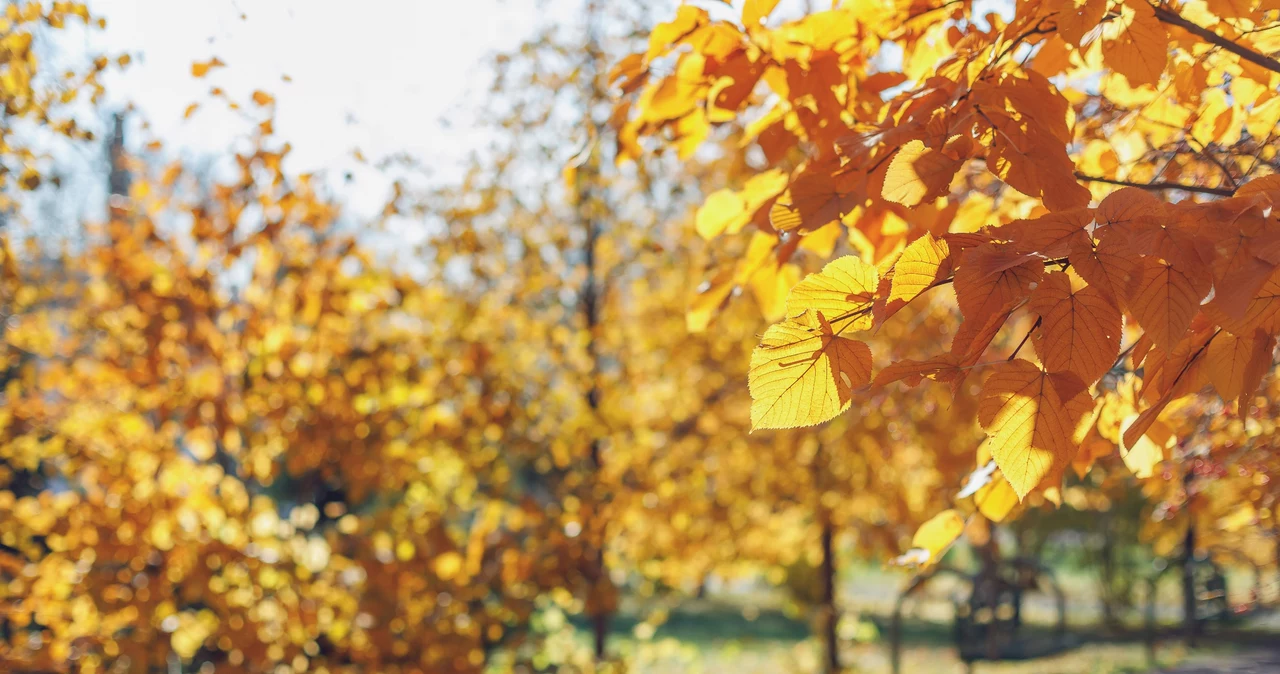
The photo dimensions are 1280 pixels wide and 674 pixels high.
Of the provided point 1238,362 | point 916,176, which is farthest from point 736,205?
point 1238,362

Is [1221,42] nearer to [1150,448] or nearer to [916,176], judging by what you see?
[916,176]

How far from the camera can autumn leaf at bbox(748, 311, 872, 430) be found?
939 mm

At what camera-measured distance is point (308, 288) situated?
3971 mm

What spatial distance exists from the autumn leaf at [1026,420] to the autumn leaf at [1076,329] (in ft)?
0.11

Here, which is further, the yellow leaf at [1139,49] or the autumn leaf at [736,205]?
the autumn leaf at [736,205]

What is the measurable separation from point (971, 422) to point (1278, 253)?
218 inches

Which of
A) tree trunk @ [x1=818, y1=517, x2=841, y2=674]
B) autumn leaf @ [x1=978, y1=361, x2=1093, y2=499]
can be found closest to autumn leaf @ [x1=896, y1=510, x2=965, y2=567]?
autumn leaf @ [x1=978, y1=361, x2=1093, y2=499]

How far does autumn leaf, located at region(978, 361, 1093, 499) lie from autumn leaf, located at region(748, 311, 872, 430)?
0.13 metres

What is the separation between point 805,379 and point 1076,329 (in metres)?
0.25

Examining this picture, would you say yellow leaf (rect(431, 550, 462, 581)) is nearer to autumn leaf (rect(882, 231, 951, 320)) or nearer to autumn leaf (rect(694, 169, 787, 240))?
autumn leaf (rect(694, 169, 787, 240))

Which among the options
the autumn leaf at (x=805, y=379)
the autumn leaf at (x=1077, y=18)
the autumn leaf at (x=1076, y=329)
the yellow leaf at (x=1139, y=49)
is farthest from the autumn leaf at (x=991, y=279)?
the yellow leaf at (x=1139, y=49)

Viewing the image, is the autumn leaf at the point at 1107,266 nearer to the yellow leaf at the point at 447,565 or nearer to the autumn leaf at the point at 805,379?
the autumn leaf at the point at 805,379

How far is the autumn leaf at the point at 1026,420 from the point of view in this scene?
2.88 ft

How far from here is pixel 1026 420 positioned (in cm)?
89
